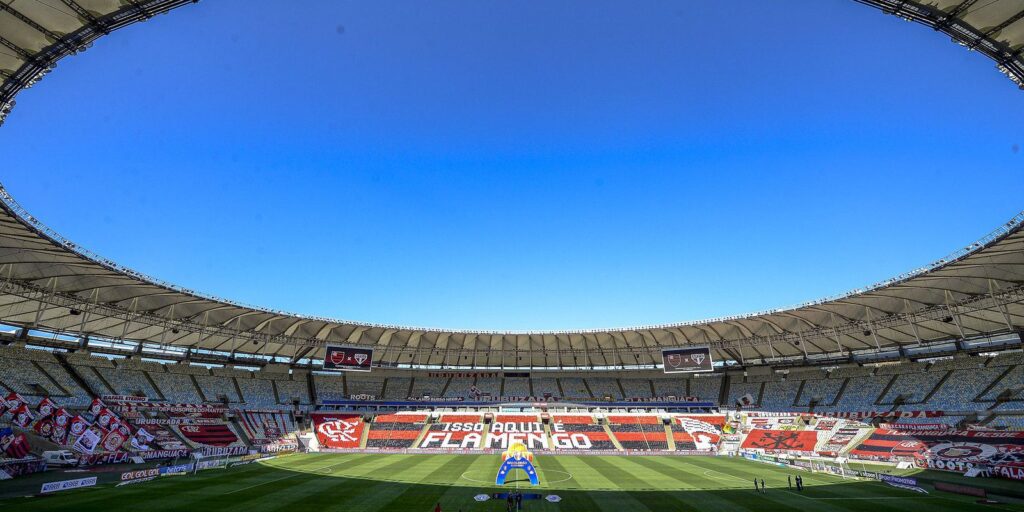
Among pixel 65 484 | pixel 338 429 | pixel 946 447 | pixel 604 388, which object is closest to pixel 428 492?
pixel 65 484

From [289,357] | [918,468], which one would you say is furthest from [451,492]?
[289,357]

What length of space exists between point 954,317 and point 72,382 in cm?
8291

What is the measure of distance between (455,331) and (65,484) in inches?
1510

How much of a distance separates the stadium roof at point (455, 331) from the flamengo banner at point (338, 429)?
9607 millimetres

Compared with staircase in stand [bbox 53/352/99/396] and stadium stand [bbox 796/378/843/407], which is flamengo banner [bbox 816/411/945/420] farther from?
staircase in stand [bbox 53/352/99/396]

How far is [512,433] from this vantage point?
5497 centimetres

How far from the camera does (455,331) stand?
194 feet

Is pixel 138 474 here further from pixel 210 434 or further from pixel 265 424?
pixel 265 424

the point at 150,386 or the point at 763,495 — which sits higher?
the point at 150,386

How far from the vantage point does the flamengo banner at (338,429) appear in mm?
54412

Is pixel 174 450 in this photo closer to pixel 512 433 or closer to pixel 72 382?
pixel 72 382

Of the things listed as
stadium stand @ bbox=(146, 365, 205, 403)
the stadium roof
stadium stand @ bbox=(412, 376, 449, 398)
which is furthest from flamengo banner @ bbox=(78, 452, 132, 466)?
stadium stand @ bbox=(412, 376, 449, 398)

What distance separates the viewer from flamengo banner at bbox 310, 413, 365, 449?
2142 inches

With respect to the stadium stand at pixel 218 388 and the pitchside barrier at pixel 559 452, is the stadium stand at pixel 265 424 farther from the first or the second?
the pitchside barrier at pixel 559 452
